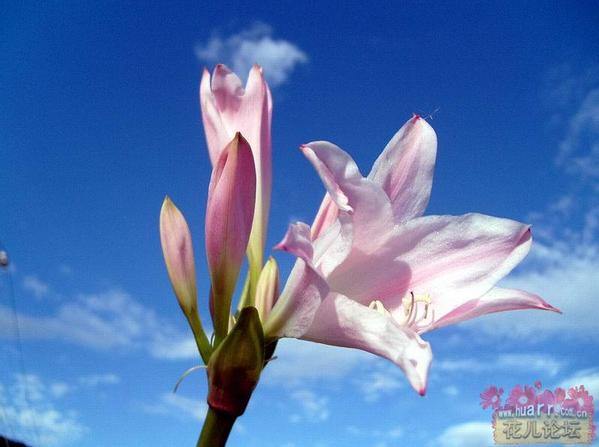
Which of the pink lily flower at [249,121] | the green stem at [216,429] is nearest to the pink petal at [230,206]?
the pink lily flower at [249,121]

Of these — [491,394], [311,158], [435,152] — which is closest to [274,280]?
[311,158]

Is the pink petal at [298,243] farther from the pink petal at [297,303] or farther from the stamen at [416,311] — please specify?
the stamen at [416,311]

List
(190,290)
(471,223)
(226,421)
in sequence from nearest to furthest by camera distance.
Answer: (226,421) < (190,290) < (471,223)

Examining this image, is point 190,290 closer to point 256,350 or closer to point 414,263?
point 256,350

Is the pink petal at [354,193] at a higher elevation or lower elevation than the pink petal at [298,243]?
higher

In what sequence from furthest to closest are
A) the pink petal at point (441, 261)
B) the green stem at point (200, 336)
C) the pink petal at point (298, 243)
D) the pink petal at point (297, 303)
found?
1. the pink petal at point (441, 261)
2. the green stem at point (200, 336)
3. the pink petal at point (297, 303)
4. the pink petal at point (298, 243)

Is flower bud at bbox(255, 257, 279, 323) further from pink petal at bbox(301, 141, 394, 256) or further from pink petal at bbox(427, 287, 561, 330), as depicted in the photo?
pink petal at bbox(427, 287, 561, 330)
